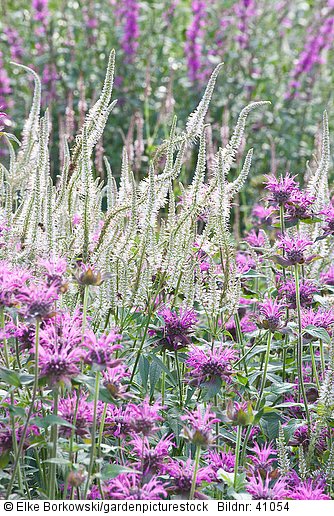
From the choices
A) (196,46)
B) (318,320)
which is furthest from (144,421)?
(196,46)

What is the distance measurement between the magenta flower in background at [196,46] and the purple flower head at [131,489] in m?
5.03

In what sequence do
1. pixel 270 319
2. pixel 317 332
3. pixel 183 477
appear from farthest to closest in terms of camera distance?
1. pixel 317 332
2. pixel 270 319
3. pixel 183 477

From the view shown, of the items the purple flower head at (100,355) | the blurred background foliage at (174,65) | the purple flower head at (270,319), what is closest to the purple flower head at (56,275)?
the purple flower head at (100,355)

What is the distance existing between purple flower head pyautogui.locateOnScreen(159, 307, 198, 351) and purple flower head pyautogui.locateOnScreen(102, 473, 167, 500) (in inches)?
16.5

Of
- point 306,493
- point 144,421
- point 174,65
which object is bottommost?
point 306,493

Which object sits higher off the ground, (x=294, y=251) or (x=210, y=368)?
(x=294, y=251)

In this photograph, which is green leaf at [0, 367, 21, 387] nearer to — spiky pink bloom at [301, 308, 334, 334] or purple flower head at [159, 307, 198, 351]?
purple flower head at [159, 307, 198, 351]

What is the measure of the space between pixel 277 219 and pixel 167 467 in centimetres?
116

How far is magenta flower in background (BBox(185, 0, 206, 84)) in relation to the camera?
6434mm

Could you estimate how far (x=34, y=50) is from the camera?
283 inches

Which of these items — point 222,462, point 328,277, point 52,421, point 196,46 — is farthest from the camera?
point 196,46

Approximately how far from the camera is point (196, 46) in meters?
6.46

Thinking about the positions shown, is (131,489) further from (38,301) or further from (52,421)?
(38,301)

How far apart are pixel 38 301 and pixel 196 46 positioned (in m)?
5.18
